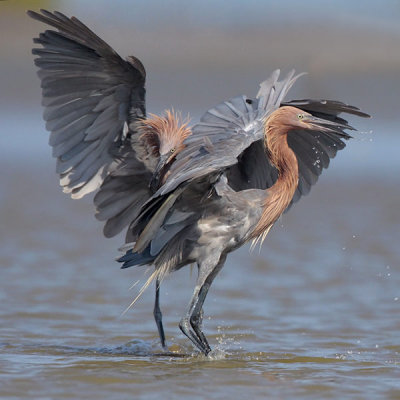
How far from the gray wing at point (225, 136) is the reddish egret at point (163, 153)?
0.01m

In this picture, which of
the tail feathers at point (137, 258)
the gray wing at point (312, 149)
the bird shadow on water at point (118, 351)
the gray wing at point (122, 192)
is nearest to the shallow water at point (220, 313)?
the bird shadow on water at point (118, 351)

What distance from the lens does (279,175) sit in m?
7.57

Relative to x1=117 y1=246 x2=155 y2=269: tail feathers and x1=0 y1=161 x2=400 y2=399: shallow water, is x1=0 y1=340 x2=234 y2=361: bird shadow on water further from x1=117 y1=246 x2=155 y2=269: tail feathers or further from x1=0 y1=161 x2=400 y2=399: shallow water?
x1=117 y1=246 x2=155 y2=269: tail feathers

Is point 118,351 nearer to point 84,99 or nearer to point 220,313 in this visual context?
point 220,313

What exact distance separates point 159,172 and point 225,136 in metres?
0.63

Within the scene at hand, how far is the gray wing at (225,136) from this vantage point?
22.0 ft

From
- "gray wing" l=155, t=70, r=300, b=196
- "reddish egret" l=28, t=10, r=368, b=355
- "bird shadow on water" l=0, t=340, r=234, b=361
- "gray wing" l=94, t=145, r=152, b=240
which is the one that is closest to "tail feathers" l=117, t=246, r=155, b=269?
"reddish egret" l=28, t=10, r=368, b=355

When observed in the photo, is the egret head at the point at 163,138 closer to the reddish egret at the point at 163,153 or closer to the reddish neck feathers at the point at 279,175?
the reddish egret at the point at 163,153

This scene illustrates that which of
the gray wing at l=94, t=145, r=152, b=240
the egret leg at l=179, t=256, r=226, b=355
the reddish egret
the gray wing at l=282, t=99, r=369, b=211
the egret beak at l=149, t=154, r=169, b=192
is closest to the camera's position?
the reddish egret

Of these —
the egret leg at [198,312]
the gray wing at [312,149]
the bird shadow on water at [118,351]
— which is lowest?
the bird shadow on water at [118,351]

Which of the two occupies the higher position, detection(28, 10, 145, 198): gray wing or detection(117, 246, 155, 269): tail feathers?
detection(28, 10, 145, 198): gray wing

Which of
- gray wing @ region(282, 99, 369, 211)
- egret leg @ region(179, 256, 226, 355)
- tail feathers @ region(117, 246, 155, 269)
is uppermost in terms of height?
gray wing @ region(282, 99, 369, 211)

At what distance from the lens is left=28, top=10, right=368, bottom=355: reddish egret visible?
727 cm

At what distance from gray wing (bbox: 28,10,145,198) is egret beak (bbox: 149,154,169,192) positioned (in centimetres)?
42
